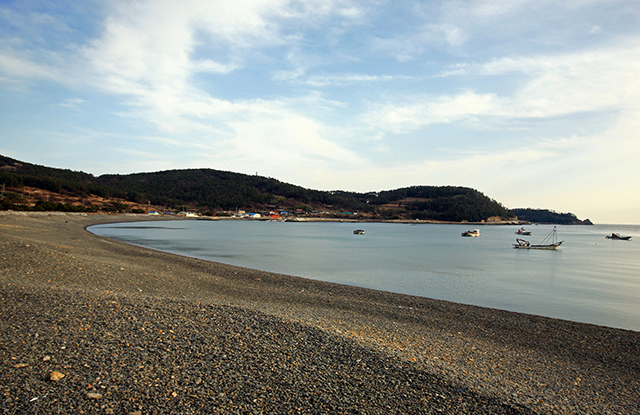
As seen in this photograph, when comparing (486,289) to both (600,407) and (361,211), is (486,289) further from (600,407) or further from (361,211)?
(361,211)

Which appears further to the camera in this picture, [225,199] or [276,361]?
[225,199]

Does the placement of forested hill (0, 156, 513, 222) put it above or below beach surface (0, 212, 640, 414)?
above

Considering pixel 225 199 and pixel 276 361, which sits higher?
pixel 225 199

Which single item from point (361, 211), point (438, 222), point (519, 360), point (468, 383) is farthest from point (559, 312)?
point (361, 211)

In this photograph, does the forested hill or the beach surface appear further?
the forested hill

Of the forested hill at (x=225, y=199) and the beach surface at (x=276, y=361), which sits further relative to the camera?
the forested hill at (x=225, y=199)

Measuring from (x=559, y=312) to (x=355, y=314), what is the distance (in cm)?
883

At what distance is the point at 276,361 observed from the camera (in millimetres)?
5281

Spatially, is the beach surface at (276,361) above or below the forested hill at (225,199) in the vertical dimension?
below

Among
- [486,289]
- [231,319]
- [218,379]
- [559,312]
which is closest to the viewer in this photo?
[218,379]

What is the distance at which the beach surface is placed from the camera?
4.12 meters

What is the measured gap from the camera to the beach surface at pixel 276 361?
4125 mm

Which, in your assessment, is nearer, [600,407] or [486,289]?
[600,407]

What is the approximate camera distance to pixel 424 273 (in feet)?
74.1
